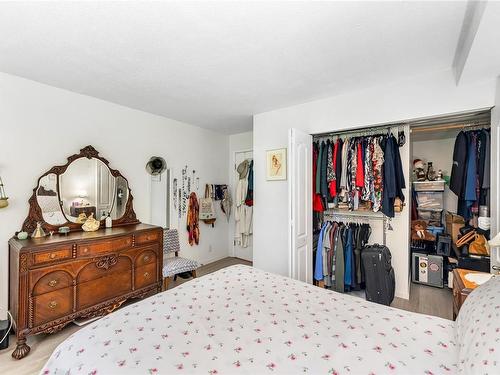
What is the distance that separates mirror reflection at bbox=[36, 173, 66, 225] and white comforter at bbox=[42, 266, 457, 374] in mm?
1783

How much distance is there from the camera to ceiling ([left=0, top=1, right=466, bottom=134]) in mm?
1448

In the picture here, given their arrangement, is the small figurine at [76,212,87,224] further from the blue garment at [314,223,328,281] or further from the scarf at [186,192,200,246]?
the blue garment at [314,223,328,281]

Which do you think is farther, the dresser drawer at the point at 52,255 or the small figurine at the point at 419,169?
the small figurine at the point at 419,169

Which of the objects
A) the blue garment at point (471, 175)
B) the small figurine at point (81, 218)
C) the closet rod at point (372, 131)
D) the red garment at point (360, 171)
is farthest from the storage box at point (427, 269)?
the small figurine at point (81, 218)

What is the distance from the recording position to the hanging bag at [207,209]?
4238 millimetres

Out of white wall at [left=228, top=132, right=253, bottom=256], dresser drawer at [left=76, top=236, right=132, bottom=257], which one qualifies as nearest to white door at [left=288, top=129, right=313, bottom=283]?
dresser drawer at [left=76, top=236, right=132, bottom=257]

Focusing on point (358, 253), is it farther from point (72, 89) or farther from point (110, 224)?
point (72, 89)

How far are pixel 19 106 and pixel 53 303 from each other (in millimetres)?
1857

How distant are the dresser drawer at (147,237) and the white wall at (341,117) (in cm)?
133

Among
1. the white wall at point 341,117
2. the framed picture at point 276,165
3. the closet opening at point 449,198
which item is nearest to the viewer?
the white wall at point 341,117

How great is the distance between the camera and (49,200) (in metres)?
2.52

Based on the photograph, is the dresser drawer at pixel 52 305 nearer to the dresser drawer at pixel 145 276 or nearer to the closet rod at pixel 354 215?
the dresser drawer at pixel 145 276

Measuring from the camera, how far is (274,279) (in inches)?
74.9

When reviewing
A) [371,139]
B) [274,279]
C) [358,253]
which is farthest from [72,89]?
[358,253]
